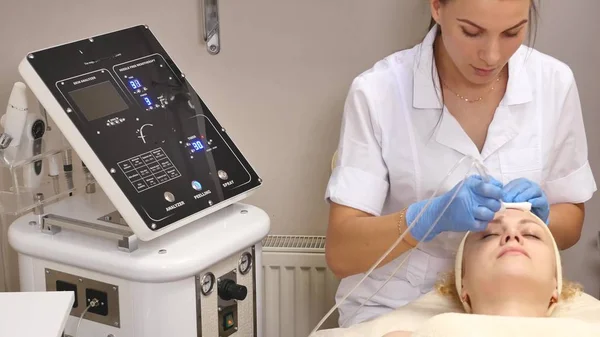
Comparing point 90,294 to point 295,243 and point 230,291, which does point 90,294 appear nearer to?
point 230,291

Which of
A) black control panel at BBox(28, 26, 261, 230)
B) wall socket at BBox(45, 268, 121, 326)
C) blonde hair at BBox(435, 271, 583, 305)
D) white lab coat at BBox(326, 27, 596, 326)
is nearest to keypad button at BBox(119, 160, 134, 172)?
black control panel at BBox(28, 26, 261, 230)

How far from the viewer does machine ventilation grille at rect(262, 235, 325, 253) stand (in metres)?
2.06

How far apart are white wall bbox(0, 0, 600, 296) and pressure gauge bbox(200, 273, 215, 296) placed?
55 cm

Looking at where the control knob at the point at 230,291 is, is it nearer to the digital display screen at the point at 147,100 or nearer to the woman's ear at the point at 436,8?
the digital display screen at the point at 147,100

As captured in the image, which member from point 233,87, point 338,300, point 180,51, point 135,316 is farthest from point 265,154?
point 135,316

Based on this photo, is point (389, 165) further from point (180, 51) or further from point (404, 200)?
point (180, 51)

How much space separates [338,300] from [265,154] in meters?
0.51

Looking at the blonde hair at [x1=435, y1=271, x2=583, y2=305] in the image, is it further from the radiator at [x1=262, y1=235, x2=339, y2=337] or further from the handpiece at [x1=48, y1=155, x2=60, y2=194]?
the handpiece at [x1=48, y1=155, x2=60, y2=194]

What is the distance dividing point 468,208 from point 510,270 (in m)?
0.16

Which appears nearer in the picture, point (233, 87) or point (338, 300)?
point (338, 300)

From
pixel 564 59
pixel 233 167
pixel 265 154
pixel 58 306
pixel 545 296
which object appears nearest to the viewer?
pixel 58 306

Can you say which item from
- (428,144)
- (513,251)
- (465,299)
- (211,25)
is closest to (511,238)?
(513,251)

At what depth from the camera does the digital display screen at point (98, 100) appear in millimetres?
1565

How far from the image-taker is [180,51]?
203 centimetres
